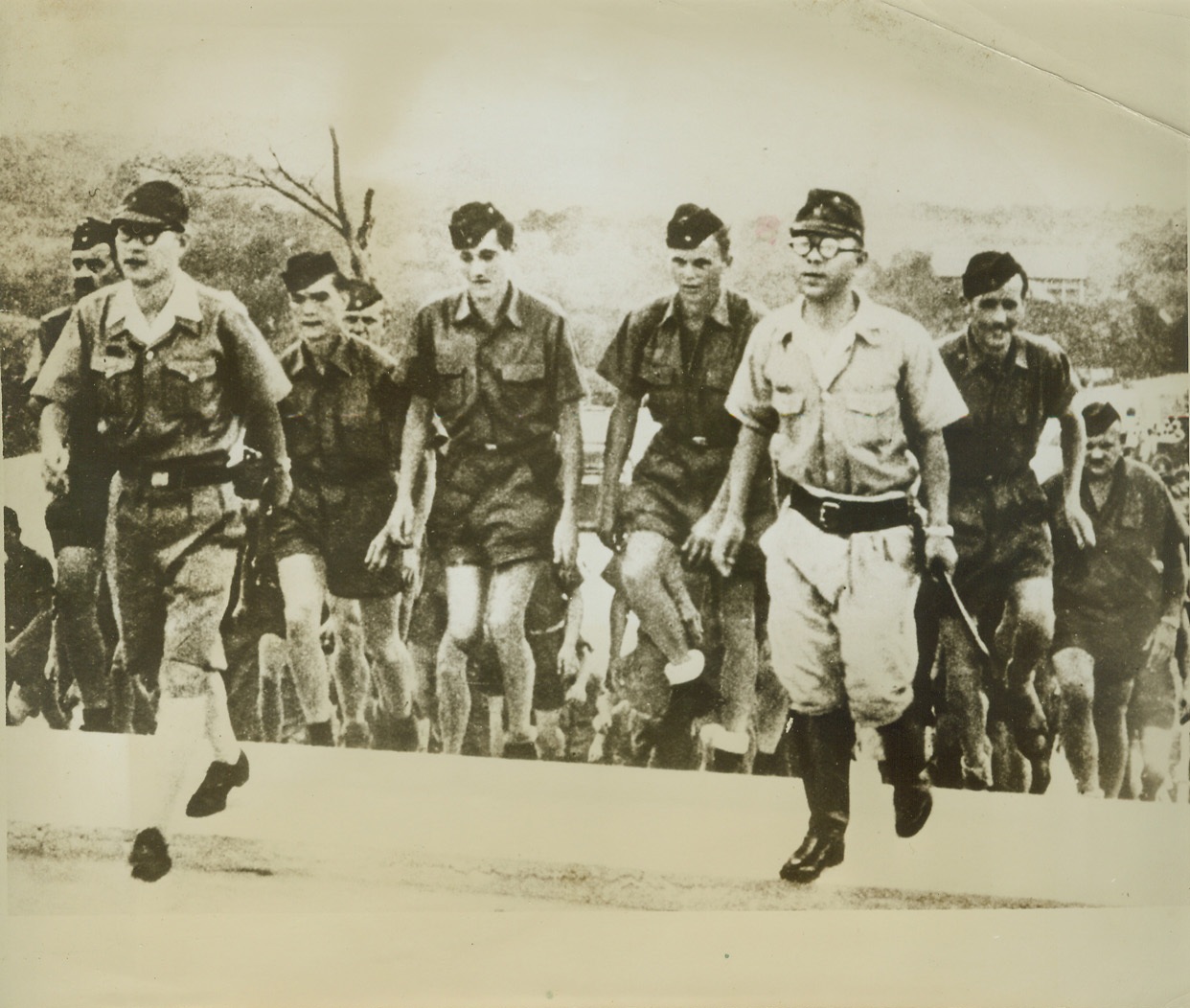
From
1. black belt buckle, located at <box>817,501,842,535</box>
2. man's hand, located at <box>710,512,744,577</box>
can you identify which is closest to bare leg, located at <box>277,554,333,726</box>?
man's hand, located at <box>710,512,744,577</box>

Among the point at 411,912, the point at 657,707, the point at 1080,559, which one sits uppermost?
the point at 1080,559

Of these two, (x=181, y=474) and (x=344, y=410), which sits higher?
(x=344, y=410)

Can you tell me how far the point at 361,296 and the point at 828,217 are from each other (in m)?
0.95

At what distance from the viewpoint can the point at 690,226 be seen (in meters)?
2.29

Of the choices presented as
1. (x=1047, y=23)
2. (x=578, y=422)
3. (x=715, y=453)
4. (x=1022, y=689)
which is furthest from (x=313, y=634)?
(x=1047, y=23)

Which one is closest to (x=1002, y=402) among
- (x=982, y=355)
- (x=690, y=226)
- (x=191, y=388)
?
(x=982, y=355)

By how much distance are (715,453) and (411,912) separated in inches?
42.8

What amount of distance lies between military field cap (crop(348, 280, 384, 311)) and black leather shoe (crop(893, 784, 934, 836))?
1436 mm

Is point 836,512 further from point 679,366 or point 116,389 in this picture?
point 116,389

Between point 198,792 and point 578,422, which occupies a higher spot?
point 578,422

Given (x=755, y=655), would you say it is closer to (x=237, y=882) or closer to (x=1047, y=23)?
(x=237, y=882)

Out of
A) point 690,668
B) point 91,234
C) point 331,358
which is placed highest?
point 91,234

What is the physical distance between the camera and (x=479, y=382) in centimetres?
230

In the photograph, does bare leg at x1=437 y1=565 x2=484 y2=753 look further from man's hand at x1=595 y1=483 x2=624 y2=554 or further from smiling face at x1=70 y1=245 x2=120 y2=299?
smiling face at x1=70 y1=245 x2=120 y2=299
